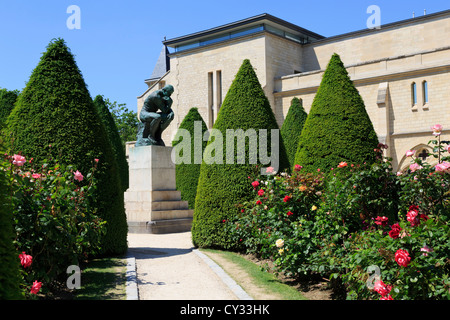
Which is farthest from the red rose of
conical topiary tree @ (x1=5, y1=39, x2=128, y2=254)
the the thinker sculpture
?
the the thinker sculpture

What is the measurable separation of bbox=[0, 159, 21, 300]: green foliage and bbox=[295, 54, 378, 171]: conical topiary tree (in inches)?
263

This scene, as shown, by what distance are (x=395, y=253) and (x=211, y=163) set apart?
578 centimetres

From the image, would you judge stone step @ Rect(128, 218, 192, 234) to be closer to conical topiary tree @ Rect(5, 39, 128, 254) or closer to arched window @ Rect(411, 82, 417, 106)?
conical topiary tree @ Rect(5, 39, 128, 254)

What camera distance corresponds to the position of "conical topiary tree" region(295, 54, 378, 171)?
9.02 meters

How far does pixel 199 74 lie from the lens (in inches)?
1356

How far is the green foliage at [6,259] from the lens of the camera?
3313 millimetres

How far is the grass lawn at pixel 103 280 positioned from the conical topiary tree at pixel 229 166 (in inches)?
85.6

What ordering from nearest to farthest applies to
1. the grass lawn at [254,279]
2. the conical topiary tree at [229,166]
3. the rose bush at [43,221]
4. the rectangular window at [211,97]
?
the rose bush at [43,221] < the grass lawn at [254,279] < the conical topiary tree at [229,166] < the rectangular window at [211,97]

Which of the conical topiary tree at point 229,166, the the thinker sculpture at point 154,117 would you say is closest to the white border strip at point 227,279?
the conical topiary tree at point 229,166

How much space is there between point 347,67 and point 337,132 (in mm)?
19536

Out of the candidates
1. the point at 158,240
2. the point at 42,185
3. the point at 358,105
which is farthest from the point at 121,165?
the point at 42,185

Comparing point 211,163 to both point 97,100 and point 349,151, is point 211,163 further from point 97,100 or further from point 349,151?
point 97,100

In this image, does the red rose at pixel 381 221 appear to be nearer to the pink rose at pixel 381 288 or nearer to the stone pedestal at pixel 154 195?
the pink rose at pixel 381 288

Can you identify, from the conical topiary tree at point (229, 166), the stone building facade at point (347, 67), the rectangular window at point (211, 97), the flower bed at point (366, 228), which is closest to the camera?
the flower bed at point (366, 228)
